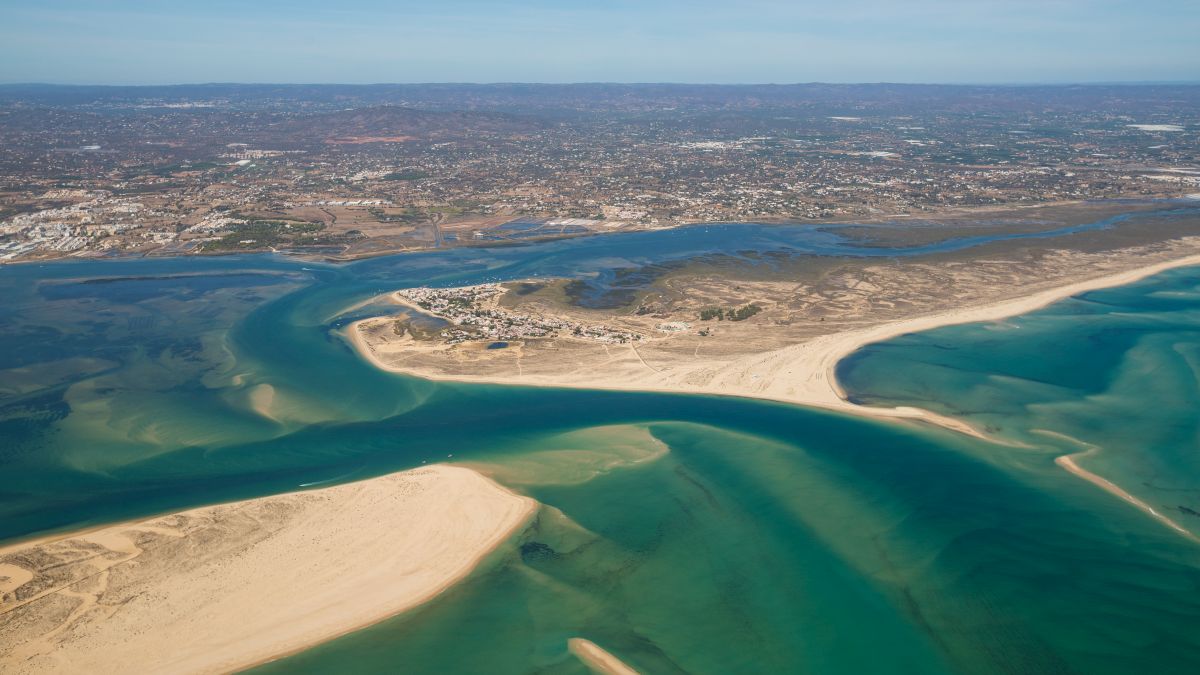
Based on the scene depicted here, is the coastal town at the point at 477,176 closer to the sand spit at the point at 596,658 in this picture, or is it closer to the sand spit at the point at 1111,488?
the sand spit at the point at 1111,488

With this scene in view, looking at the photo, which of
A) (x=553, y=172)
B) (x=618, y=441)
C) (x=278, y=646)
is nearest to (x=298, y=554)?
(x=278, y=646)

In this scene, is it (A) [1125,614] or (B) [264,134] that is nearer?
(A) [1125,614]

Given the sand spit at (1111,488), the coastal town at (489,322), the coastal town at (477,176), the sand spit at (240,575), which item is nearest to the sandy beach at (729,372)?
the coastal town at (489,322)

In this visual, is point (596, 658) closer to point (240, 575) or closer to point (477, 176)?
point (240, 575)

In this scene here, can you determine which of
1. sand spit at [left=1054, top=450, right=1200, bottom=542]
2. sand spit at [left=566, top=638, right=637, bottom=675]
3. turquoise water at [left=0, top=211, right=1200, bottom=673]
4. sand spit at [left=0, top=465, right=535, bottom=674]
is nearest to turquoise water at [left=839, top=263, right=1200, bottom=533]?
turquoise water at [left=0, top=211, right=1200, bottom=673]

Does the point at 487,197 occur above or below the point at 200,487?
above

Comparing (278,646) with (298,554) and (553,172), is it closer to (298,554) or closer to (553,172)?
(298,554)

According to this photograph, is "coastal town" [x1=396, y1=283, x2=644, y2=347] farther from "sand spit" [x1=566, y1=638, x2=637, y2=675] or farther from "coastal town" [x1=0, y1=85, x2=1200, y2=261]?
"sand spit" [x1=566, y1=638, x2=637, y2=675]

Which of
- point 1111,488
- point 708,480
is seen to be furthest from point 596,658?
point 1111,488
